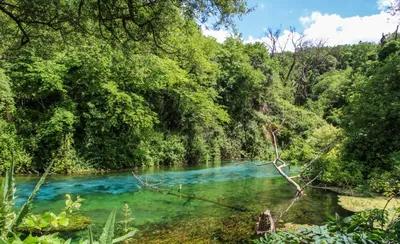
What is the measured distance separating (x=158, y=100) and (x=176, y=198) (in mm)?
12380

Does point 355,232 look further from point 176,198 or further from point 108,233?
point 176,198

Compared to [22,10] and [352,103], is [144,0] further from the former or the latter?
[352,103]

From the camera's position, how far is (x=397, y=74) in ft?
29.7

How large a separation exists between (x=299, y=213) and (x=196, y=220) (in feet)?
8.97

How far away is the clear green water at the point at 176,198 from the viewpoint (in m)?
7.46

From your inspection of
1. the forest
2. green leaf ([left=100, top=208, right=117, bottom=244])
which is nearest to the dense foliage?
the forest

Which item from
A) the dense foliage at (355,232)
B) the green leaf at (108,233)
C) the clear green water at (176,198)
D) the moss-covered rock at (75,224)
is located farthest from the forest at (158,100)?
the moss-covered rock at (75,224)

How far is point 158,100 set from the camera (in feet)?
68.8

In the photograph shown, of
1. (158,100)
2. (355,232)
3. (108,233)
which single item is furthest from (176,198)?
(158,100)

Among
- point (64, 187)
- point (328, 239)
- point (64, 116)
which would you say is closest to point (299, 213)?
point (328, 239)

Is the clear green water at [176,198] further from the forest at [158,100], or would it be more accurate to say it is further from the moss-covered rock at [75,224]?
the forest at [158,100]

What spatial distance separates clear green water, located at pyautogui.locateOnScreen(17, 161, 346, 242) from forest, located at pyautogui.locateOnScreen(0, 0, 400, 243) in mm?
1217

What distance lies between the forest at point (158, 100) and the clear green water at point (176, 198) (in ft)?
3.99

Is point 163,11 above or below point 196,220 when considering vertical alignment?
above
